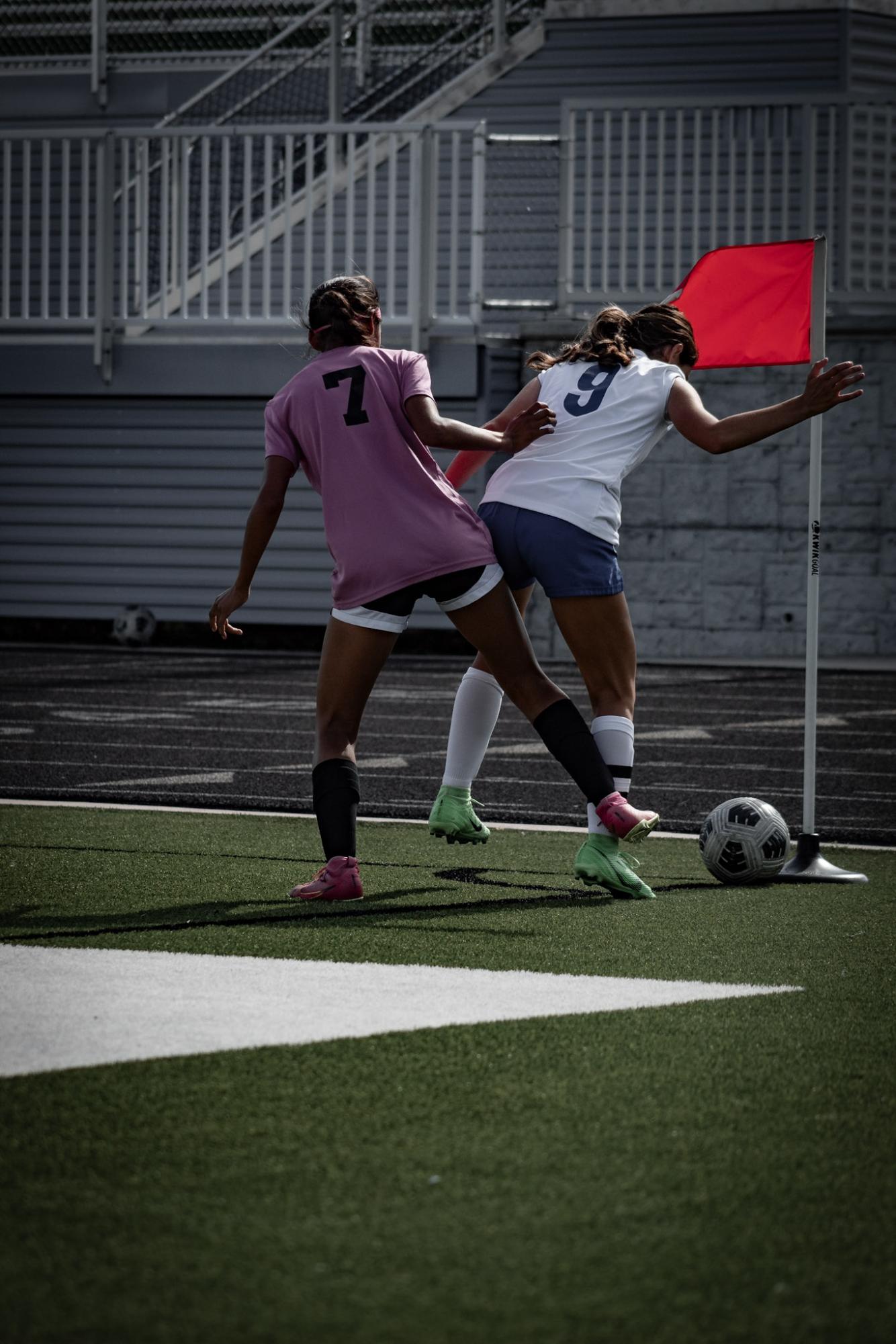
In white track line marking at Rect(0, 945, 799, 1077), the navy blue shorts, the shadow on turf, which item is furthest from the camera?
the navy blue shorts

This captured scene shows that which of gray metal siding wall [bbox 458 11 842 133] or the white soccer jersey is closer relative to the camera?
the white soccer jersey

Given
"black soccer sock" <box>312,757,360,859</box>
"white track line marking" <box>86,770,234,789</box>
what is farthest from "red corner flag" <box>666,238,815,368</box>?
"white track line marking" <box>86,770,234,789</box>

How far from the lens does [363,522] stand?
548cm

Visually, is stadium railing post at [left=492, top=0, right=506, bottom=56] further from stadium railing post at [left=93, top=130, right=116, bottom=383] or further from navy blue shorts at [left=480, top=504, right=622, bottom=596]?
navy blue shorts at [left=480, top=504, right=622, bottom=596]

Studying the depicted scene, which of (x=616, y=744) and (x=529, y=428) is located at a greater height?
(x=529, y=428)

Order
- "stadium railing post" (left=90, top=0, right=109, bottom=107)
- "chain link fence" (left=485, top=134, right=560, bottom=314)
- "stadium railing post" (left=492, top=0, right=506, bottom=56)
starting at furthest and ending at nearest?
1. "stadium railing post" (left=90, top=0, right=109, bottom=107)
2. "stadium railing post" (left=492, top=0, right=506, bottom=56)
3. "chain link fence" (left=485, top=134, right=560, bottom=314)

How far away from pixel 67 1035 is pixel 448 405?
16028 mm

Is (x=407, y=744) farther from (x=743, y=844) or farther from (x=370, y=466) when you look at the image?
(x=370, y=466)

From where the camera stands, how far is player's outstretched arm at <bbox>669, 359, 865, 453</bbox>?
17.7 ft

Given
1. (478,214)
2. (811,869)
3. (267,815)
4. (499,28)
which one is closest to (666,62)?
(499,28)

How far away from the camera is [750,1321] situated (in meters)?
2.31

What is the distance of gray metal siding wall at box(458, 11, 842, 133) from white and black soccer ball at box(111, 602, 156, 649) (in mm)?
6852

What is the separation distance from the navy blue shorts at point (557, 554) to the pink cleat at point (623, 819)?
0.65 m

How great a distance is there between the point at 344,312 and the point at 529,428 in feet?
2.08
